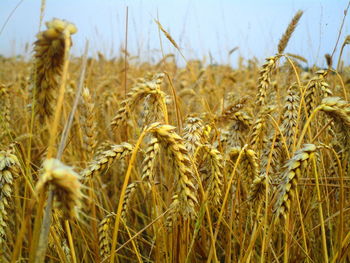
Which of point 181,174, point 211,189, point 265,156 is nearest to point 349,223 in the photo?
point 265,156

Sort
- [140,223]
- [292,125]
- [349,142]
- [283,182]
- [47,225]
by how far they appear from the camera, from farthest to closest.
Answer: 1. [140,223]
2. [292,125]
3. [349,142]
4. [283,182]
5. [47,225]

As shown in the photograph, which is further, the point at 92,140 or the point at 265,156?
the point at 92,140

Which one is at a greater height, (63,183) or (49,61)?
(49,61)

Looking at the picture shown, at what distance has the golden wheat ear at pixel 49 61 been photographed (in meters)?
0.51

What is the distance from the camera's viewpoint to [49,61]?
1.87ft

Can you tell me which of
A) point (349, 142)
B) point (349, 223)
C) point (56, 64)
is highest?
point (56, 64)

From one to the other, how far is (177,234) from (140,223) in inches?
37.1

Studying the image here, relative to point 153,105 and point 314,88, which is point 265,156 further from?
point 153,105

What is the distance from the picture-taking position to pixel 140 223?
1956 mm

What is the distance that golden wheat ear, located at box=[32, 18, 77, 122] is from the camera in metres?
0.51

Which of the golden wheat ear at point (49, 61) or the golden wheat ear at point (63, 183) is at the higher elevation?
the golden wheat ear at point (49, 61)

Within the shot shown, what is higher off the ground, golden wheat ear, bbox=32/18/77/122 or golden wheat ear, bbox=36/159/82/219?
golden wheat ear, bbox=32/18/77/122

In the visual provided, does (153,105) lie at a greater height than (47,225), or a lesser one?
greater

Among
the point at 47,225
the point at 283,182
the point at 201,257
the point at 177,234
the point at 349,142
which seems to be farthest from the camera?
the point at 201,257
